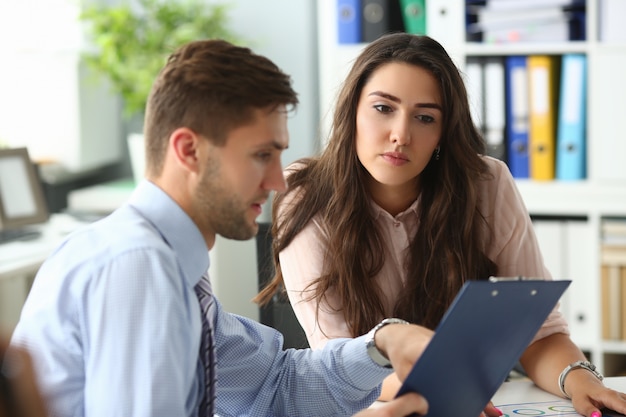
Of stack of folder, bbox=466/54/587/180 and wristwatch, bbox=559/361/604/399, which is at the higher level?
stack of folder, bbox=466/54/587/180

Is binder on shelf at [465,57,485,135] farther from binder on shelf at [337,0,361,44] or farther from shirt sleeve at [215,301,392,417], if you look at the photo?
shirt sleeve at [215,301,392,417]

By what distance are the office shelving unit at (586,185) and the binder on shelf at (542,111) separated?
0.04m

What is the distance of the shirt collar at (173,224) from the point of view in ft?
3.52

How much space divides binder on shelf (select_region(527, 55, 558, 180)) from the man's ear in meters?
2.19

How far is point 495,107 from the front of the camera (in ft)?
10.1

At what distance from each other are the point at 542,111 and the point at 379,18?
2.08ft

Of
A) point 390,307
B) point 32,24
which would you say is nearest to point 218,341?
point 390,307

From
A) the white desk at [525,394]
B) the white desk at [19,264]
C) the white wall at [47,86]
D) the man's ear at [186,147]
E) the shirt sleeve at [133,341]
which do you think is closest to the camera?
the shirt sleeve at [133,341]

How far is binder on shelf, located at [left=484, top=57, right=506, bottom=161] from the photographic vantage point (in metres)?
3.09

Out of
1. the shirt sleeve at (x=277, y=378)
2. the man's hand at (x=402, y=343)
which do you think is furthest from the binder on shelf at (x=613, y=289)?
the man's hand at (x=402, y=343)

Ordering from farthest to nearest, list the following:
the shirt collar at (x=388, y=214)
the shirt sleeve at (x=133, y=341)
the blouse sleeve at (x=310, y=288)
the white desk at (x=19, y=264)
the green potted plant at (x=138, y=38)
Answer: the green potted plant at (x=138, y=38), the white desk at (x=19, y=264), the shirt collar at (x=388, y=214), the blouse sleeve at (x=310, y=288), the shirt sleeve at (x=133, y=341)

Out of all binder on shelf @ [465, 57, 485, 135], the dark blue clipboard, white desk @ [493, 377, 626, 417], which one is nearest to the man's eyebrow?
white desk @ [493, 377, 626, 417]

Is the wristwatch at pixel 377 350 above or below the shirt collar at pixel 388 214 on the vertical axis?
below

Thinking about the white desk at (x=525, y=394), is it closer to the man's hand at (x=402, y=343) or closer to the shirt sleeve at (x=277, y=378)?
the shirt sleeve at (x=277, y=378)
